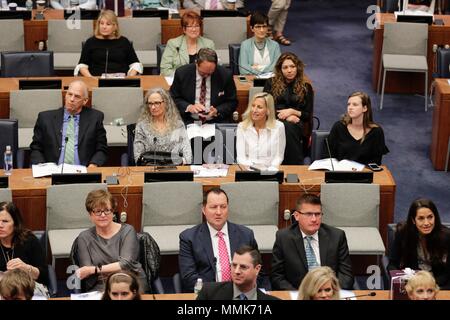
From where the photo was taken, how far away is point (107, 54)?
11359mm

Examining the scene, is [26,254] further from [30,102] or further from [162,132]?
[30,102]

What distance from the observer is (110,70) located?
1145 centimetres

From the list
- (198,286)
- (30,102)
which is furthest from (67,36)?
(198,286)

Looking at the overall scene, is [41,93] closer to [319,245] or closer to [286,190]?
[286,190]

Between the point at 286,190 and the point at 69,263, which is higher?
the point at 286,190

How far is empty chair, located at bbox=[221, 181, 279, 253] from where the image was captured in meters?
8.82

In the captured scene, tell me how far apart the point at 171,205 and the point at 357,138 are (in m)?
1.74

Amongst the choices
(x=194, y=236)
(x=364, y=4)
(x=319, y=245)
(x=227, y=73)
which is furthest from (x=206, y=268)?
(x=364, y=4)

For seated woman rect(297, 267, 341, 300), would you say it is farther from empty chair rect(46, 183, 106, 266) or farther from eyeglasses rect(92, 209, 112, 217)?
empty chair rect(46, 183, 106, 266)

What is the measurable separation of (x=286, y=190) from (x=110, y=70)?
10.1 feet

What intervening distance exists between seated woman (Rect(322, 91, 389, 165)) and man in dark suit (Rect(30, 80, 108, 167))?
1871 mm

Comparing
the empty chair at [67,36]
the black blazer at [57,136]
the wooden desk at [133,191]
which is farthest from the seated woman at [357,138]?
the empty chair at [67,36]

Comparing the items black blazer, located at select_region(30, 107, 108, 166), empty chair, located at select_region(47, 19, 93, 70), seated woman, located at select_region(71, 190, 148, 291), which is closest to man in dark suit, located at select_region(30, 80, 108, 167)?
black blazer, located at select_region(30, 107, 108, 166)

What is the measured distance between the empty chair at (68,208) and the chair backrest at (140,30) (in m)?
3.81
